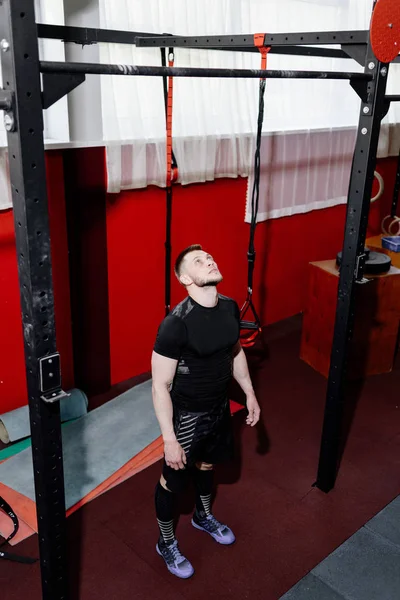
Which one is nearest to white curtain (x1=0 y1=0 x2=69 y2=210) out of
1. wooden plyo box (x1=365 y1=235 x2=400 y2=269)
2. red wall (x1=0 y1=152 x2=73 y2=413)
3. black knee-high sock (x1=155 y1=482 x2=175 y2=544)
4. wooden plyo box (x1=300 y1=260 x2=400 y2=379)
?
red wall (x1=0 y1=152 x2=73 y2=413)

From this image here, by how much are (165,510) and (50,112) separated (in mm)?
2390

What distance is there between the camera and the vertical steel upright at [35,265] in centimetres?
149

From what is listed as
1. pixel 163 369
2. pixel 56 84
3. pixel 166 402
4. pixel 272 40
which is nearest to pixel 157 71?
pixel 56 84

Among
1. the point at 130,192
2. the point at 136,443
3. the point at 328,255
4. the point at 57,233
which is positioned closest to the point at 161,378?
the point at 136,443

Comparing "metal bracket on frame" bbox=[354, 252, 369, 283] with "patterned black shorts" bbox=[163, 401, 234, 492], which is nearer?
"patterned black shorts" bbox=[163, 401, 234, 492]

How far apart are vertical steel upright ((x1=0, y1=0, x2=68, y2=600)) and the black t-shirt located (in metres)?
0.58

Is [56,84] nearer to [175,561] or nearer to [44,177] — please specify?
[44,177]

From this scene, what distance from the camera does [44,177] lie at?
1606 millimetres

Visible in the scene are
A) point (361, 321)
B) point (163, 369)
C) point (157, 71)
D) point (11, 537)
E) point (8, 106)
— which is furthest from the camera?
point (361, 321)

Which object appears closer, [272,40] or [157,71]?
[157,71]

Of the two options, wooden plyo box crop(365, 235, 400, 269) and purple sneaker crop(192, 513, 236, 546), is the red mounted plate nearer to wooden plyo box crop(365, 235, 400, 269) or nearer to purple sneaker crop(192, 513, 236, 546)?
purple sneaker crop(192, 513, 236, 546)

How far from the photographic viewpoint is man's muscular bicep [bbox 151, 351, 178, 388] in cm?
225

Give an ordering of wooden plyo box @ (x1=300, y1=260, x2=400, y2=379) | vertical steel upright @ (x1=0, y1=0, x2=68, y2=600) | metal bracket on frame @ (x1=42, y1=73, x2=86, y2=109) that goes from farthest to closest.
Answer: wooden plyo box @ (x1=300, y1=260, x2=400, y2=379) → metal bracket on frame @ (x1=42, y1=73, x2=86, y2=109) → vertical steel upright @ (x1=0, y1=0, x2=68, y2=600)

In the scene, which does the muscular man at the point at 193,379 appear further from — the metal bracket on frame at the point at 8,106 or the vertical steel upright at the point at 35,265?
the metal bracket on frame at the point at 8,106
